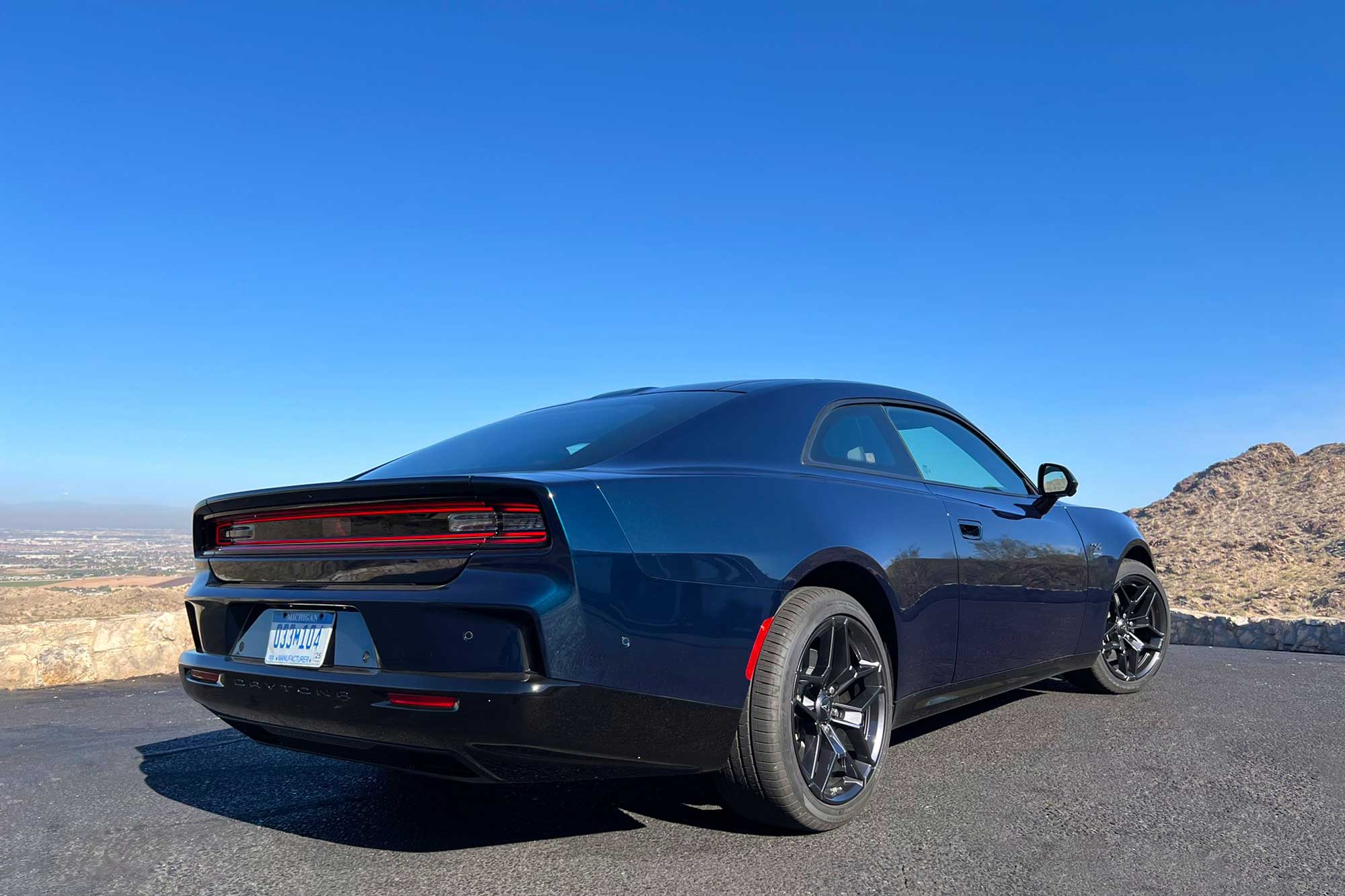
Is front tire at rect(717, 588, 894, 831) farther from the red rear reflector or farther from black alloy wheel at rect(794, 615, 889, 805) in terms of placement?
the red rear reflector

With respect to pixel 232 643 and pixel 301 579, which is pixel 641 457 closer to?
pixel 301 579

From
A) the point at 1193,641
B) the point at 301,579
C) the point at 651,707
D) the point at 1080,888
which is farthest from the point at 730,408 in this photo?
the point at 1193,641

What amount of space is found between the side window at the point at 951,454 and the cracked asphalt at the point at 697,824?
1.05m

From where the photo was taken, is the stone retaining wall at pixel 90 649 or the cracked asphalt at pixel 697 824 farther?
the stone retaining wall at pixel 90 649

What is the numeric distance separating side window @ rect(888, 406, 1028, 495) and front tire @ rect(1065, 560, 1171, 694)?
103 cm

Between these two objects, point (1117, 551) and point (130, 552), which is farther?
point (130, 552)

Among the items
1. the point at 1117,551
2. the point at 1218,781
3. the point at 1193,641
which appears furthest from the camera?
the point at 1193,641

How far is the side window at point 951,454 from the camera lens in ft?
12.2

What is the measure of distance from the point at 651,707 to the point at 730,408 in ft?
3.54

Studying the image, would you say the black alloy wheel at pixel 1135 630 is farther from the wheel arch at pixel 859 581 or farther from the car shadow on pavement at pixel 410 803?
the wheel arch at pixel 859 581

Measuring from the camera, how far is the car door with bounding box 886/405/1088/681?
11.5 ft

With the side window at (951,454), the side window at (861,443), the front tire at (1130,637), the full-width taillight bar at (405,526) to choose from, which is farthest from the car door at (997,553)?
the full-width taillight bar at (405,526)

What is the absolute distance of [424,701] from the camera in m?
2.20

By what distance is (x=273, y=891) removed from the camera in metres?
2.28
